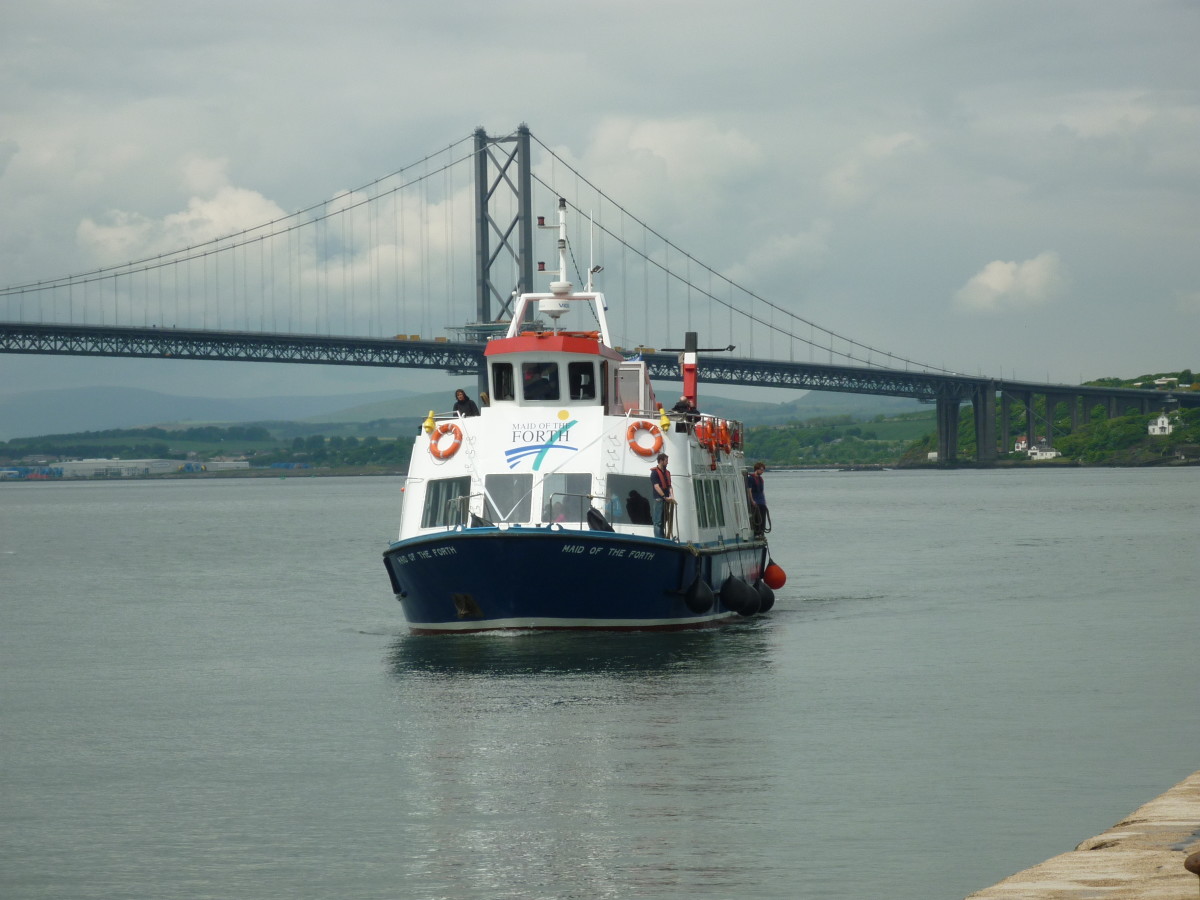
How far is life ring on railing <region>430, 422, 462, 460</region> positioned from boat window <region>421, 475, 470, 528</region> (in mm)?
389

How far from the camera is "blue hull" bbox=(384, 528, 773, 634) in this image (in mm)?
24328

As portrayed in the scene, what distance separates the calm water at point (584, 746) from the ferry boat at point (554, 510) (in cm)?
56

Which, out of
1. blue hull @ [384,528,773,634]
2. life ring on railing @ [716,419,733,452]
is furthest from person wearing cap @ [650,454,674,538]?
life ring on railing @ [716,419,733,452]

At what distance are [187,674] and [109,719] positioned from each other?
14.8 ft

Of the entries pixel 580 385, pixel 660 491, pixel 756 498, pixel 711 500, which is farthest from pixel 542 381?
pixel 756 498

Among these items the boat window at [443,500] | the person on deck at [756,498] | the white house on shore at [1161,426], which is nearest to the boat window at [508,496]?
the boat window at [443,500]

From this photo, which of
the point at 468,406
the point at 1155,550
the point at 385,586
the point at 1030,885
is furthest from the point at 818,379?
the point at 1030,885

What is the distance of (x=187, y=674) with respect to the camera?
24.2m

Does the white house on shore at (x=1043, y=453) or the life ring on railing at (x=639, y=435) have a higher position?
the life ring on railing at (x=639, y=435)

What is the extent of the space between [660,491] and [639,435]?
46.1 inches

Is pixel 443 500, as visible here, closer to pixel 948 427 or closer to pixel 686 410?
pixel 686 410

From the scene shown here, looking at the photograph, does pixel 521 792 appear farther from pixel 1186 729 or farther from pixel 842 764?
pixel 1186 729

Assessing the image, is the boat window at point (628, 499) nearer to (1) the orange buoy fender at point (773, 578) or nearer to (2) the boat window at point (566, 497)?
(2) the boat window at point (566, 497)

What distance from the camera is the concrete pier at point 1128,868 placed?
359 inches
